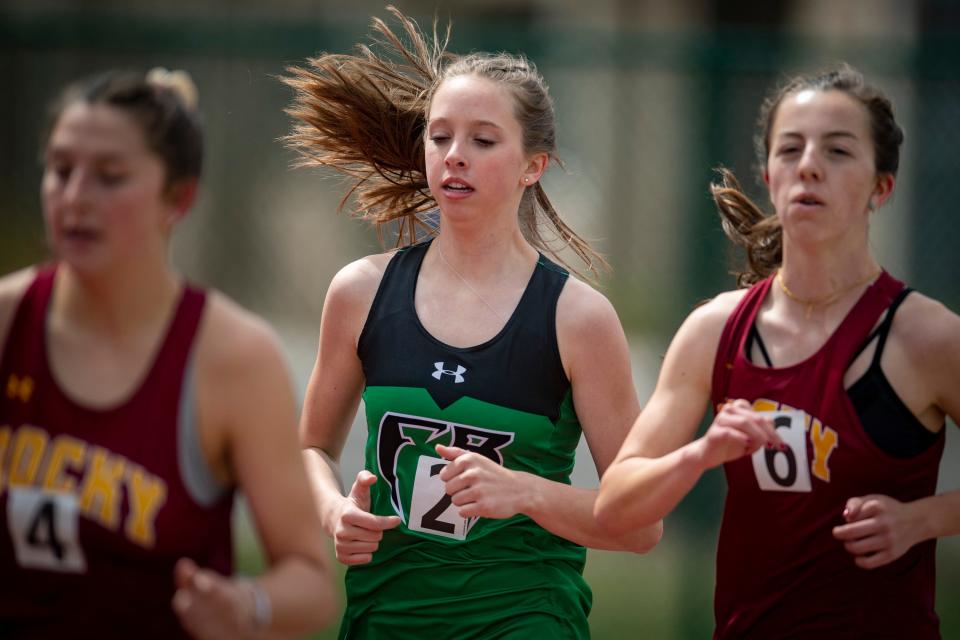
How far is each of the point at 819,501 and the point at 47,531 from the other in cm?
166

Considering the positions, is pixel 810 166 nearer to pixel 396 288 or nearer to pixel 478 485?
pixel 478 485

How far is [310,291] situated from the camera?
7.06 meters

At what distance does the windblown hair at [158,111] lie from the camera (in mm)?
2588

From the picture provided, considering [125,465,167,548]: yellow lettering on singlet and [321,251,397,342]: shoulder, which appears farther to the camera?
[321,251,397,342]: shoulder

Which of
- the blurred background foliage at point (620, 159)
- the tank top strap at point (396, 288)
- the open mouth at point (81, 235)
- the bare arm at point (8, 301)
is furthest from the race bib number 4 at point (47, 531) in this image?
the blurred background foliage at point (620, 159)

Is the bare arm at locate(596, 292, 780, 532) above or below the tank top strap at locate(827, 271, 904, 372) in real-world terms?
below

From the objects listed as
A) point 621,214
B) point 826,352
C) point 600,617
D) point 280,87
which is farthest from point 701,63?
point 826,352

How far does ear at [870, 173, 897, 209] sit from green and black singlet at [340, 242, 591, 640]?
84 centimetres

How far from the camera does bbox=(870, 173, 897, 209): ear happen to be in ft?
10.8

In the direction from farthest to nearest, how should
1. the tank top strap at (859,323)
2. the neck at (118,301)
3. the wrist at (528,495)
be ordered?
the wrist at (528,495), the tank top strap at (859,323), the neck at (118,301)

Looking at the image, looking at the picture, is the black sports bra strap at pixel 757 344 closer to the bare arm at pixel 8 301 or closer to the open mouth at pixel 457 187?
the open mouth at pixel 457 187

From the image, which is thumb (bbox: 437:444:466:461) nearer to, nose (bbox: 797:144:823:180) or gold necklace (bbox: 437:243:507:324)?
gold necklace (bbox: 437:243:507:324)

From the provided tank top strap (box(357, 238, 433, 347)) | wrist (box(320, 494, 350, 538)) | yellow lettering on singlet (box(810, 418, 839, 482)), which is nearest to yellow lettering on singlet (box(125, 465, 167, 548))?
wrist (box(320, 494, 350, 538))

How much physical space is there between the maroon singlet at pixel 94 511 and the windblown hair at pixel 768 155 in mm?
1634
